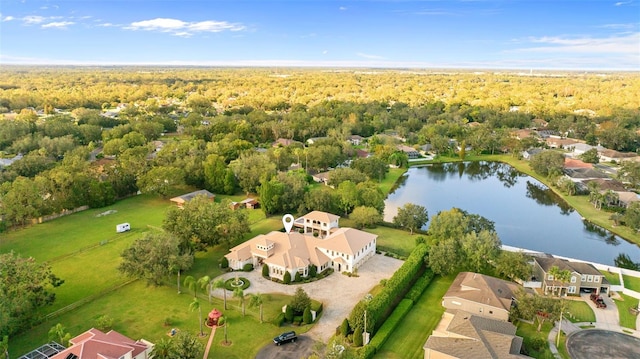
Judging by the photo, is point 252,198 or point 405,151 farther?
point 405,151

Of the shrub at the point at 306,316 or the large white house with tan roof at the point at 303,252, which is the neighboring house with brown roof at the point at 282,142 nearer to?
the large white house with tan roof at the point at 303,252

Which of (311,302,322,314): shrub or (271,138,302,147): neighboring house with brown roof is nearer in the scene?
(311,302,322,314): shrub

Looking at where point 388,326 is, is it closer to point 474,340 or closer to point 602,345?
point 474,340

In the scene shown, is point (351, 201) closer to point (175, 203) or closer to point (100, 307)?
point (175, 203)

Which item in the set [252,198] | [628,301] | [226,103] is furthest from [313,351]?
[226,103]

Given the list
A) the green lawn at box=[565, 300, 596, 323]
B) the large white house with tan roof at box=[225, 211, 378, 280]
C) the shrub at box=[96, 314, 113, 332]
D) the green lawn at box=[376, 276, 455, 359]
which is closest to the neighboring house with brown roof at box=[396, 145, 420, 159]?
the large white house with tan roof at box=[225, 211, 378, 280]

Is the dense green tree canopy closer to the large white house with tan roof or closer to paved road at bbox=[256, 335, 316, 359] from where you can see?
the large white house with tan roof

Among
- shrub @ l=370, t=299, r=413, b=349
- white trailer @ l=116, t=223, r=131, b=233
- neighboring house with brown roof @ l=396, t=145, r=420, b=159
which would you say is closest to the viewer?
shrub @ l=370, t=299, r=413, b=349
